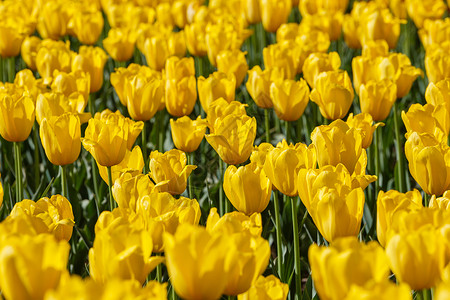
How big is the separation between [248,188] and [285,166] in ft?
0.42

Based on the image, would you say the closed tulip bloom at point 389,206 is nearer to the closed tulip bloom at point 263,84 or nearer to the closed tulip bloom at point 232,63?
the closed tulip bloom at point 263,84

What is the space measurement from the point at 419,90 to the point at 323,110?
1657 millimetres

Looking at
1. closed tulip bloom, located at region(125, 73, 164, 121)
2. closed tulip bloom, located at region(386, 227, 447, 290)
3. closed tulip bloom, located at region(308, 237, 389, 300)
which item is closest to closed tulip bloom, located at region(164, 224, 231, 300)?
closed tulip bloom, located at region(308, 237, 389, 300)

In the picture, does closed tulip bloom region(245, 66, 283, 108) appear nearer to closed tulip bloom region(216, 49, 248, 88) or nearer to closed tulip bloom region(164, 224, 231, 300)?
closed tulip bloom region(216, 49, 248, 88)

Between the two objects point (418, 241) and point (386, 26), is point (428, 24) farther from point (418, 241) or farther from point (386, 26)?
point (418, 241)

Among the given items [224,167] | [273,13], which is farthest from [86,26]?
[224,167]

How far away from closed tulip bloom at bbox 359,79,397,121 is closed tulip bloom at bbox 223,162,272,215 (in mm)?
1000

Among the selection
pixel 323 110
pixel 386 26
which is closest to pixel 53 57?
pixel 323 110

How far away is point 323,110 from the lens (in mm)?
3240

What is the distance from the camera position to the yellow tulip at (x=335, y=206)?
1961mm

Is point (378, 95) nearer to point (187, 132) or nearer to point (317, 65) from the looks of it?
point (317, 65)

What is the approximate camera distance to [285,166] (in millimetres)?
2301

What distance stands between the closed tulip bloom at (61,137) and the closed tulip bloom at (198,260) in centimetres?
124

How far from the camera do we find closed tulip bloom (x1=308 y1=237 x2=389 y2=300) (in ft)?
4.73
